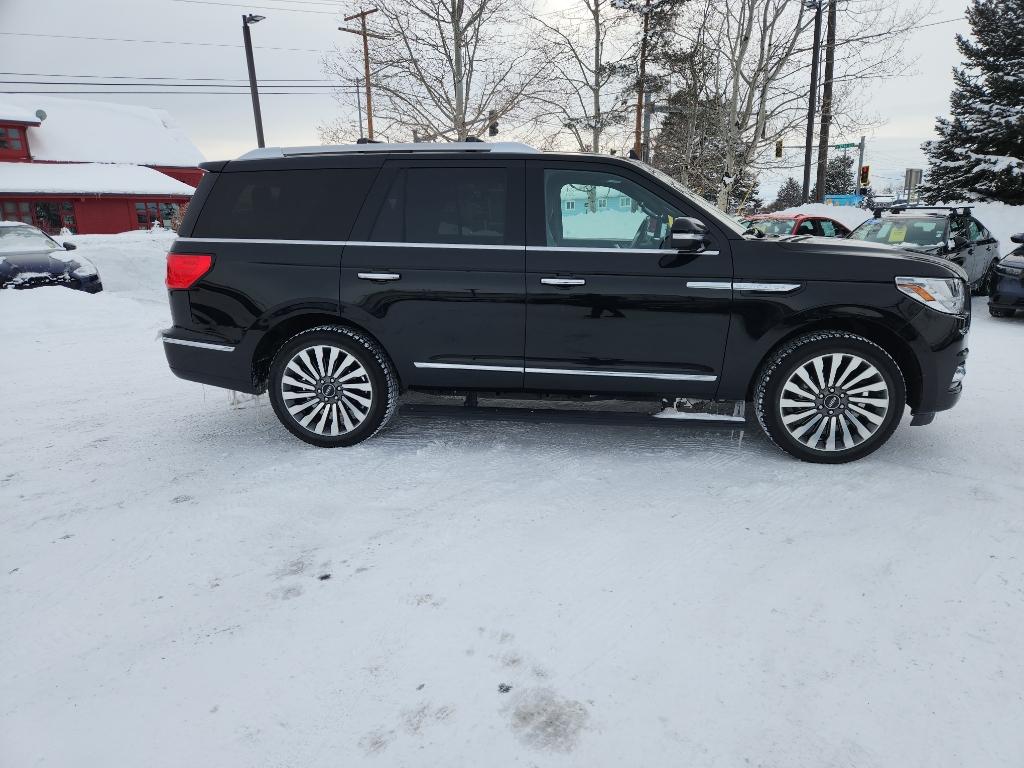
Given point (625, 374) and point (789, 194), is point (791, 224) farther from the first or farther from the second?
point (789, 194)

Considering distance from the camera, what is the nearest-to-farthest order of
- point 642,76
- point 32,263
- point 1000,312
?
point 1000,312
point 32,263
point 642,76

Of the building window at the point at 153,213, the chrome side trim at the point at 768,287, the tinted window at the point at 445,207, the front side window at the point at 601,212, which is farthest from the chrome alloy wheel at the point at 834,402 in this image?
the building window at the point at 153,213

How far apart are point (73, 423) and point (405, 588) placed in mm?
3887

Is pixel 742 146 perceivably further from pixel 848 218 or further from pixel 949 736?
pixel 949 736

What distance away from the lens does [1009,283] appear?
9562 mm

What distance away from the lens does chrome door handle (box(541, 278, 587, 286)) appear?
4.10 m

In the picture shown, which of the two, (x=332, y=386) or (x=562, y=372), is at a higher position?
(x=562, y=372)

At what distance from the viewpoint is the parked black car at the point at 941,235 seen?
35.1 feet

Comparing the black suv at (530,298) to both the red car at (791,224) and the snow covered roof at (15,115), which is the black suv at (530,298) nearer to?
the red car at (791,224)

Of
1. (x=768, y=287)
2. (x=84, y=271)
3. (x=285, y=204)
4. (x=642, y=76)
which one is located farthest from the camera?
(x=642, y=76)

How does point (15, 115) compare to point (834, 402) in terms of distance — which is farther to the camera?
point (15, 115)

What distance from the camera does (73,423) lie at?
516 cm

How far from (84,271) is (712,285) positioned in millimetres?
12671

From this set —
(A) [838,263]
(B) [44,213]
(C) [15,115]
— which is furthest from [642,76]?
(C) [15,115]
